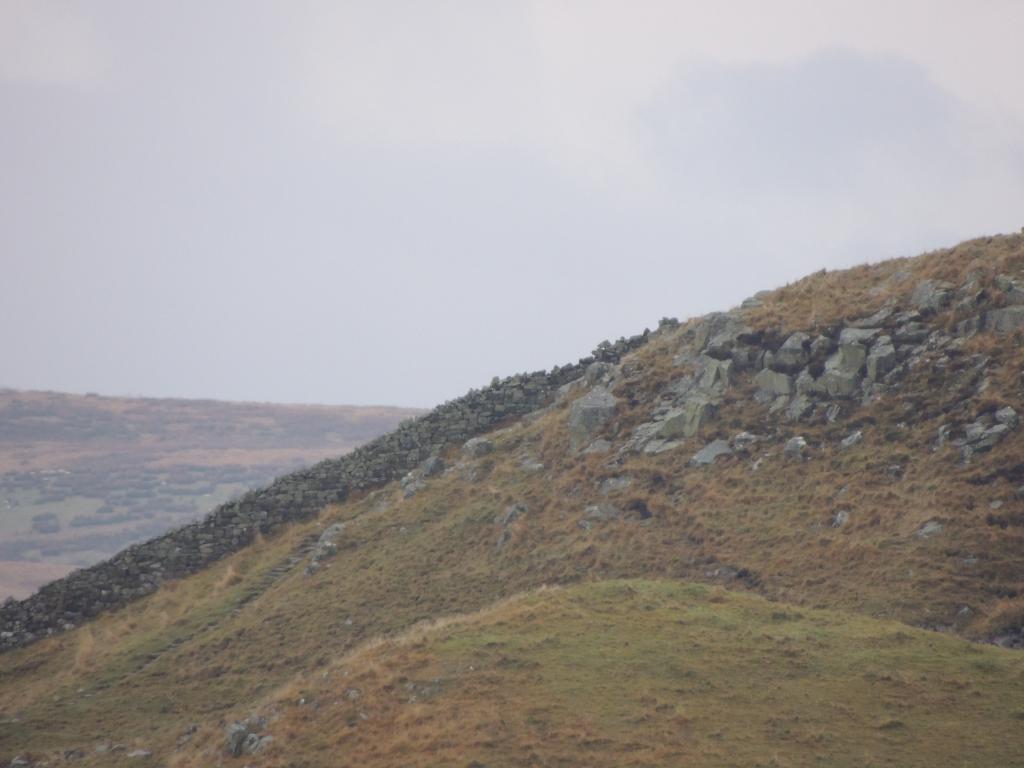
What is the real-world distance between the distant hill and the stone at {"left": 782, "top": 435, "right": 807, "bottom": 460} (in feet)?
280

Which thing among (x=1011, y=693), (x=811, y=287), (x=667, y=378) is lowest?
(x=1011, y=693)

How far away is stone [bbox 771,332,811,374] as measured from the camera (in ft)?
111

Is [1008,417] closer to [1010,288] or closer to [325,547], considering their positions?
[1010,288]

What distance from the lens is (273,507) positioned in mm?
41375

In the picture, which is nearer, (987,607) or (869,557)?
(987,607)

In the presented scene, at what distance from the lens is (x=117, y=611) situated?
3647 cm

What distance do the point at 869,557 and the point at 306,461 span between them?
134056mm

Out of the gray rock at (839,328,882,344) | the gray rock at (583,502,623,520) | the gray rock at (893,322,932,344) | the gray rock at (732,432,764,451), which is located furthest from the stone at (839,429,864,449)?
the gray rock at (583,502,623,520)

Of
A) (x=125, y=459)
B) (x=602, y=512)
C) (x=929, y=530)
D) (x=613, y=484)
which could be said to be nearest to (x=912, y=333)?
(x=929, y=530)

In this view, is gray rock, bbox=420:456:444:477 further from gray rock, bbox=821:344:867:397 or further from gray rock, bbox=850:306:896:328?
gray rock, bbox=850:306:896:328

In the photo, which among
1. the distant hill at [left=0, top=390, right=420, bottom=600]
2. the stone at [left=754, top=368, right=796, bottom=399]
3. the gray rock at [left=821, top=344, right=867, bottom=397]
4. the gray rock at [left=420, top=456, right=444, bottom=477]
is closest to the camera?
the gray rock at [left=821, top=344, right=867, bottom=397]

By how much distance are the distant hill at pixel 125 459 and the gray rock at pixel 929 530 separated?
90.3 meters

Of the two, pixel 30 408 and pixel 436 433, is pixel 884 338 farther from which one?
pixel 30 408

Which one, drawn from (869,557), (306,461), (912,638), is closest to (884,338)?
(869,557)
